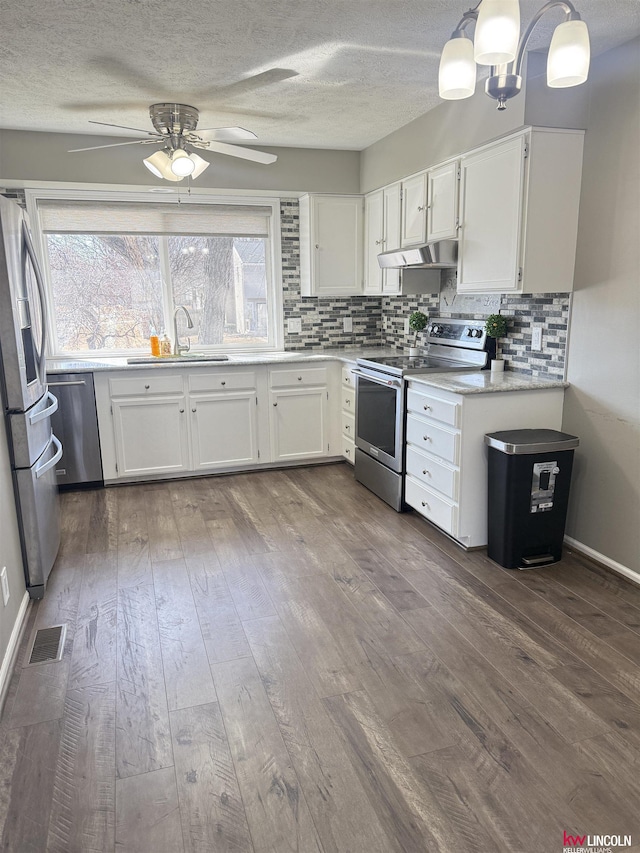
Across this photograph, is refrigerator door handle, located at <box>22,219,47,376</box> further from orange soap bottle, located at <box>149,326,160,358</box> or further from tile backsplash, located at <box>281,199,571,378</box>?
tile backsplash, located at <box>281,199,571,378</box>

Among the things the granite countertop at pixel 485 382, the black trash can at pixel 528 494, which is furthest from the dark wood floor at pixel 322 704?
the granite countertop at pixel 485 382

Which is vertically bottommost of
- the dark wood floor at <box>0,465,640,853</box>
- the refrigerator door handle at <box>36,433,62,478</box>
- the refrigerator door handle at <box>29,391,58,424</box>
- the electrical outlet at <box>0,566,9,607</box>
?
the dark wood floor at <box>0,465,640,853</box>

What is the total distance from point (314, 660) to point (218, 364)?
2.69 metres

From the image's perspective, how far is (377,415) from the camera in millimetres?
4102

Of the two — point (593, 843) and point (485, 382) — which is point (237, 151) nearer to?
point (485, 382)

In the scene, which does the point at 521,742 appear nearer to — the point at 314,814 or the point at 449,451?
the point at 314,814

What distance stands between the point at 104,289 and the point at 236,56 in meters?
2.49

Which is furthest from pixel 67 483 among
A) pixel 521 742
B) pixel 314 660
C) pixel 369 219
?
pixel 521 742

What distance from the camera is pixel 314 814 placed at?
63.8 inches

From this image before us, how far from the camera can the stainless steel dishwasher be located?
167 inches

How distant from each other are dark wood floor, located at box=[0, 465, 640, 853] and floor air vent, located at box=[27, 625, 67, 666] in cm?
4

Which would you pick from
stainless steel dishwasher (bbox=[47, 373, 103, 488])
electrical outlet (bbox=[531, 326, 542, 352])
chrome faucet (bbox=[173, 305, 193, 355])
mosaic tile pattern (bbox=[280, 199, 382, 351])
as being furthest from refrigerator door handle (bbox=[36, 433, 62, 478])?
electrical outlet (bbox=[531, 326, 542, 352])

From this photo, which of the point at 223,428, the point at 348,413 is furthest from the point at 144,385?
the point at 348,413

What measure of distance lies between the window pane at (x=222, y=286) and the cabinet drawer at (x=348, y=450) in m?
1.17
